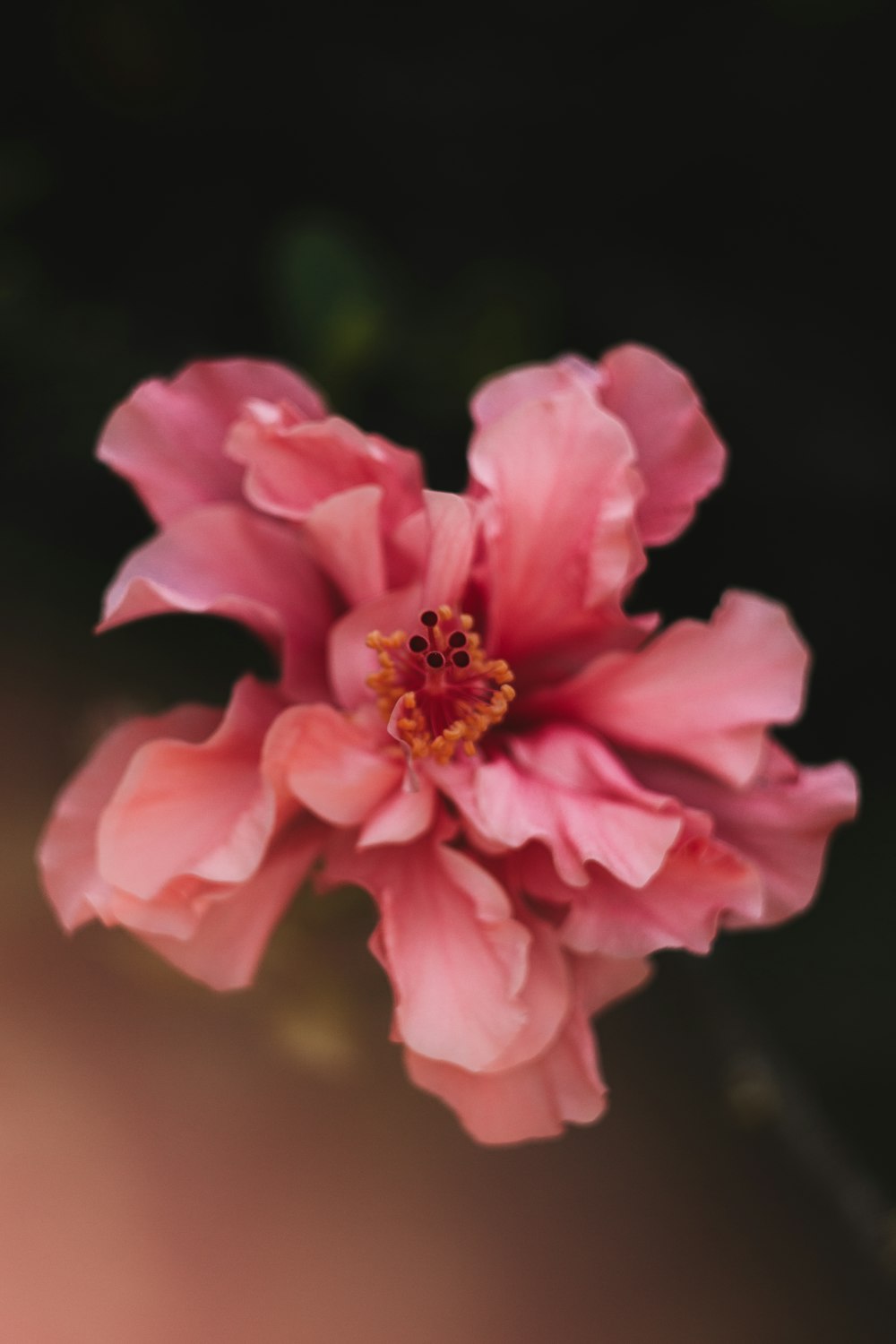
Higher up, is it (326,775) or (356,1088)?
(326,775)

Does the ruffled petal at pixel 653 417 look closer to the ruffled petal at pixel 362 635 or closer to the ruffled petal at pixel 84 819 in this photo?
the ruffled petal at pixel 362 635

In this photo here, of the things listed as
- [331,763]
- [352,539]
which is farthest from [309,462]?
[331,763]

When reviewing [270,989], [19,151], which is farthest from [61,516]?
[270,989]

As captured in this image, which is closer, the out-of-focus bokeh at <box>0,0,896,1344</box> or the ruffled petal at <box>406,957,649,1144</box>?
the ruffled petal at <box>406,957,649,1144</box>

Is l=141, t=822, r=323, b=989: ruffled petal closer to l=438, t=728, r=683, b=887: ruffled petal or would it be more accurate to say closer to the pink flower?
the pink flower

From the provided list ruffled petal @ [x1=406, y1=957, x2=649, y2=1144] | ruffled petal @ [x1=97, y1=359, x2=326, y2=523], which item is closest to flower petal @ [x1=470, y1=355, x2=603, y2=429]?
ruffled petal @ [x1=97, y1=359, x2=326, y2=523]

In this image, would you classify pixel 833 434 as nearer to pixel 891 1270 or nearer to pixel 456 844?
pixel 456 844

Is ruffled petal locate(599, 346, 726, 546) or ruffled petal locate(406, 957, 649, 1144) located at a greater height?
ruffled petal locate(599, 346, 726, 546)
